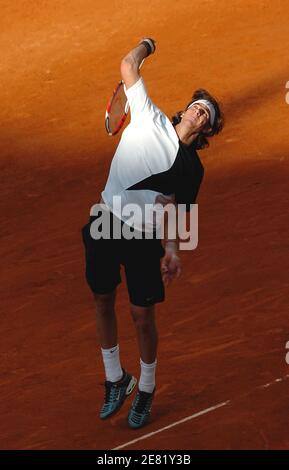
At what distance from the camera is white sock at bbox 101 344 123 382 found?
7.67m

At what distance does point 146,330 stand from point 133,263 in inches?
18.5

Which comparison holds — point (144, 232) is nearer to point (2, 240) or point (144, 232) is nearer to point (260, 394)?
point (260, 394)

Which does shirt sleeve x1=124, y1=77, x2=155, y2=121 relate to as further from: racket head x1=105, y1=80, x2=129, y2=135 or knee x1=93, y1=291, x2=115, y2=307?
knee x1=93, y1=291, x2=115, y2=307

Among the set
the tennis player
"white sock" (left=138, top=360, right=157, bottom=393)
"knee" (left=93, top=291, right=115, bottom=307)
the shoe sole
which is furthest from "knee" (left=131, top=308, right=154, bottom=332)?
the shoe sole

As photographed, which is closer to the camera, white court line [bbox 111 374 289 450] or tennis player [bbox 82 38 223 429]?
tennis player [bbox 82 38 223 429]

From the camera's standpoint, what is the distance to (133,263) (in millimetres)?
7246

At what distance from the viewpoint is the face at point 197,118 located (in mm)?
7191

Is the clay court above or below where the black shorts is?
below

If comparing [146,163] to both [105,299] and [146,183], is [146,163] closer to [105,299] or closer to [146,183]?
[146,183]

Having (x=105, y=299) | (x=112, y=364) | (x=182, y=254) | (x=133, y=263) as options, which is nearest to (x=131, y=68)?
(x=133, y=263)

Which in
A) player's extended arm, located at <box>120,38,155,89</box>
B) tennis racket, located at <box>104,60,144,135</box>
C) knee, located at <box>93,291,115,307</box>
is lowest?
knee, located at <box>93,291,115,307</box>

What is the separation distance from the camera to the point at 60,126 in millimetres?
13734

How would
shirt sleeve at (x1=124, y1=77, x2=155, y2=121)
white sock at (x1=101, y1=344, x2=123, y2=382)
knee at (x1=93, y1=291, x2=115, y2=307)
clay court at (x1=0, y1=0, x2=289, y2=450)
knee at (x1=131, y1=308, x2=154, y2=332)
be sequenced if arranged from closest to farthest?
shirt sleeve at (x1=124, y1=77, x2=155, y2=121) → knee at (x1=131, y1=308, x2=154, y2=332) → knee at (x1=93, y1=291, x2=115, y2=307) → white sock at (x1=101, y1=344, x2=123, y2=382) → clay court at (x1=0, y1=0, x2=289, y2=450)

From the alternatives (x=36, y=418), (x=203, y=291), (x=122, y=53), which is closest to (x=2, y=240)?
(x=203, y=291)
